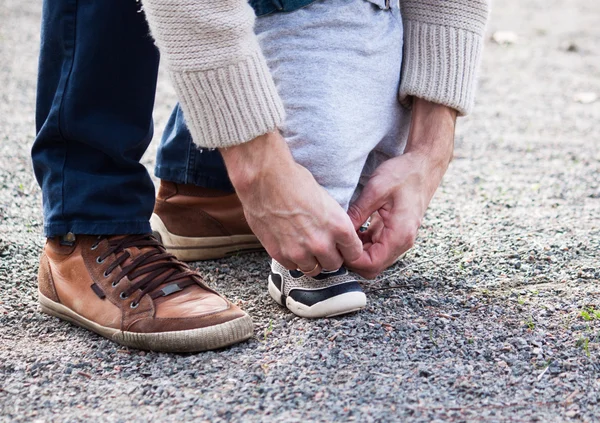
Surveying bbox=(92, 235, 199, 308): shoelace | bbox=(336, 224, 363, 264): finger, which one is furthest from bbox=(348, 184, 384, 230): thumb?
bbox=(92, 235, 199, 308): shoelace

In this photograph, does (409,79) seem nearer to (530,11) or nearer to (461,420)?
(461,420)

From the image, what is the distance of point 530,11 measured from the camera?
7.10 m

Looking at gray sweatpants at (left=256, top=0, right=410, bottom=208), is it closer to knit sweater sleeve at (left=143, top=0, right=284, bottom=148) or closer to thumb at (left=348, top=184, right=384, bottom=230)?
thumb at (left=348, top=184, right=384, bottom=230)

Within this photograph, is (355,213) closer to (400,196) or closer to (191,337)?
(400,196)

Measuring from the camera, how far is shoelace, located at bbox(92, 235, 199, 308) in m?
1.54

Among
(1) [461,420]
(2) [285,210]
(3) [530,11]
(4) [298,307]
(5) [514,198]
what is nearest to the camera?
(1) [461,420]

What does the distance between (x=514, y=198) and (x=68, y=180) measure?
155 cm

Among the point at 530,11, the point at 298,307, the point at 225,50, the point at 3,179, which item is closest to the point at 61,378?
the point at 298,307

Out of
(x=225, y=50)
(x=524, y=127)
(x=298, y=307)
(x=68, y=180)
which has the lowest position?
(x=524, y=127)

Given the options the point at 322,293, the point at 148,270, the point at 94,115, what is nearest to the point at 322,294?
the point at 322,293

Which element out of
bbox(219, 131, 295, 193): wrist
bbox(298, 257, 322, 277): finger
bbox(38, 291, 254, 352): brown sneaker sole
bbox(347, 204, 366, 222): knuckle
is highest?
bbox(219, 131, 295, 193): wrist

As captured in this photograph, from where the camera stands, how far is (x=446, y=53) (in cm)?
166

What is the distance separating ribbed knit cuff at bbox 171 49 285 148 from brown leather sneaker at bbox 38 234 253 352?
0.34 m

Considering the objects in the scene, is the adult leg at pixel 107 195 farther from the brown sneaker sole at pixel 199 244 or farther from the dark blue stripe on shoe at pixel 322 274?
the brown sneaker sole at pixel 199 244
